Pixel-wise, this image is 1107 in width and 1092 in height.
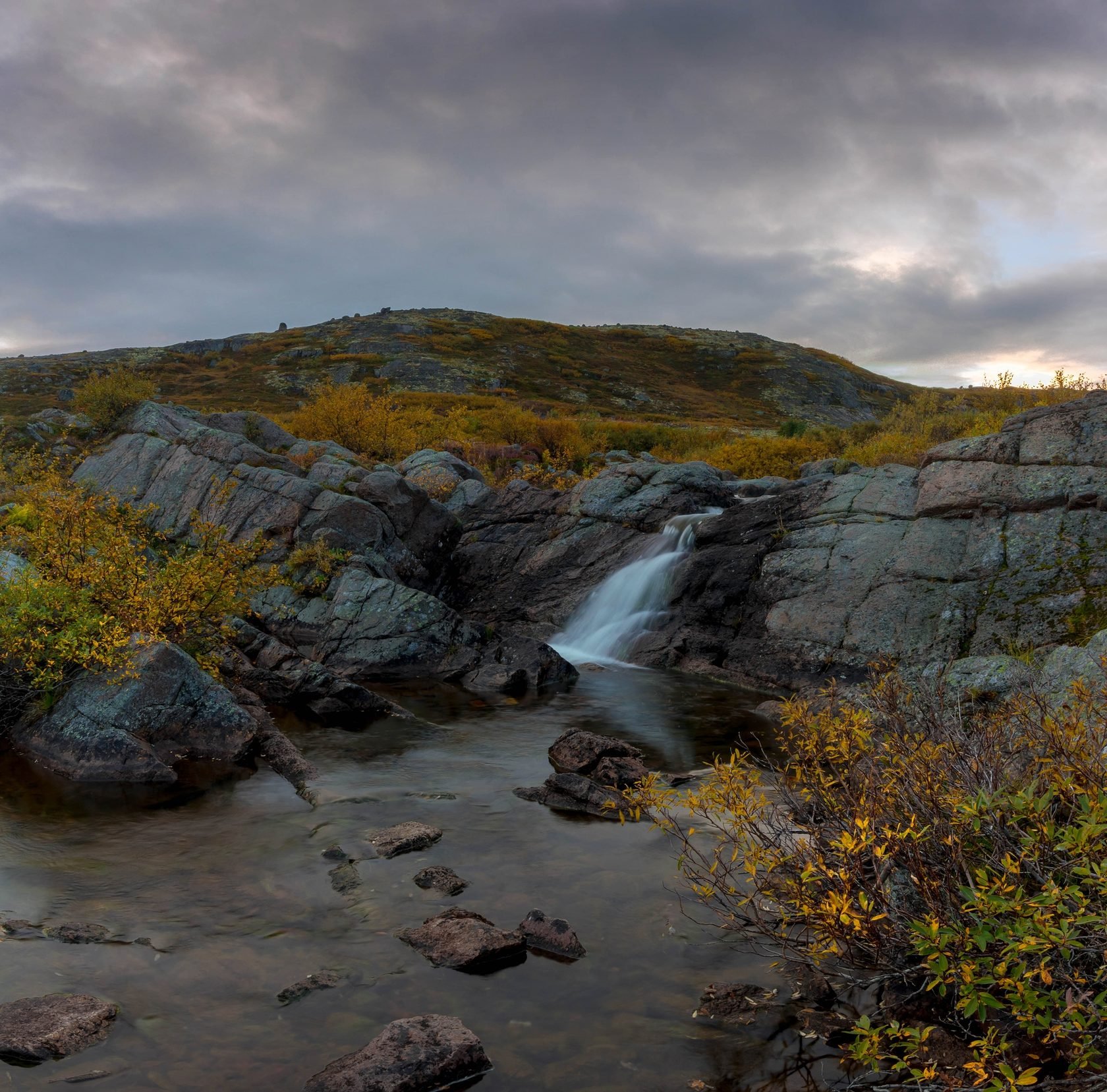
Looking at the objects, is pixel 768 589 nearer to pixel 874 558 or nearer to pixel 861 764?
pixel 874 558

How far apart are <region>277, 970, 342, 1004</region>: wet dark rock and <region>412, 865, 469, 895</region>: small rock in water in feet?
5.44

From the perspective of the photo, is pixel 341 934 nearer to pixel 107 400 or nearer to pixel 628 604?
pixel 628 604

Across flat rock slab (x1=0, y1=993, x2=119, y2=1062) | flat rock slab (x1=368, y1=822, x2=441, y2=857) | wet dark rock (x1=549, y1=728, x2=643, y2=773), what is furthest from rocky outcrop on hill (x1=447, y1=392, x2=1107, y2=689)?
flat rock slab (x1=0, y1=993, x2=119, y2=1062)

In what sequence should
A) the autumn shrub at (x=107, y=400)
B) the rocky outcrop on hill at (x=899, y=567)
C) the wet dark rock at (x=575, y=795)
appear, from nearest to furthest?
the wet dark rock at (x=575, y=795), the rocky outcrop on hill at (x=899, y=567), the autumn shrub at (x=107, y=400)

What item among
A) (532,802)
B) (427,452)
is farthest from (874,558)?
(427,452)

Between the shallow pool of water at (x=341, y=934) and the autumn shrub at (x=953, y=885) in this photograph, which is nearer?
the autumn shrub at (x=953, y=885)

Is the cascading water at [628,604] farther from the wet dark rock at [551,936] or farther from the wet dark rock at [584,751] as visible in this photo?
the wet dark rock at [551,936]

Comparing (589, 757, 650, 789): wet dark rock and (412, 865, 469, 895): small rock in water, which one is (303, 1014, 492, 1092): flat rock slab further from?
(589, 757, 650, 789): wet dark rock

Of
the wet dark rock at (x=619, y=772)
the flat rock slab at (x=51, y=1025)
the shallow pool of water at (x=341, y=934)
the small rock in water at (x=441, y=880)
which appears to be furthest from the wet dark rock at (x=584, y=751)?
the flat rock slab at (x=51, y=1025)

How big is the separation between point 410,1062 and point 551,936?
6.56 ft

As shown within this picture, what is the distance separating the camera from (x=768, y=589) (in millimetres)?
19453

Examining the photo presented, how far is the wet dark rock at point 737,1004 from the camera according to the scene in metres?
6.09

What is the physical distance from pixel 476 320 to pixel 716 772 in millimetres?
113837

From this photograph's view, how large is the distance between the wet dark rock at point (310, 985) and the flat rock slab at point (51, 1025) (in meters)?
1.19
